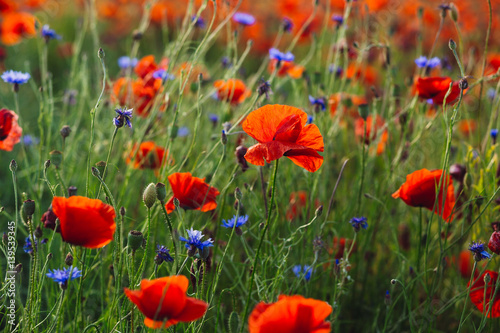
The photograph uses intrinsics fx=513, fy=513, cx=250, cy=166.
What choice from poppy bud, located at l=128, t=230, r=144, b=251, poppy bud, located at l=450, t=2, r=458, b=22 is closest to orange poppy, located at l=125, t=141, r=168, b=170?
poppy bud, located at l=128, t=230, r=144, b=251

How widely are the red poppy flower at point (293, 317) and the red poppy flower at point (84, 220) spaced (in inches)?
12.4

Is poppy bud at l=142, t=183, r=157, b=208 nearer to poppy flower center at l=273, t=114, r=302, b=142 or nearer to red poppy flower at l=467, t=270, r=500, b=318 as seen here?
poppy flower center at l=273, t=114, r=302, b=142

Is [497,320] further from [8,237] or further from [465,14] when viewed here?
[465,14]

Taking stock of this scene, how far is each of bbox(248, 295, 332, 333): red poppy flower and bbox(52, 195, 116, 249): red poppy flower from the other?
316mm

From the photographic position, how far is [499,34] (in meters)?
4.24

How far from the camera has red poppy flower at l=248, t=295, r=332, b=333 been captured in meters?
0.72

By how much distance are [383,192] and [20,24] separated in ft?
6.17

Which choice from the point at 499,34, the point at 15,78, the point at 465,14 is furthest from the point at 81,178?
the point at 499,34

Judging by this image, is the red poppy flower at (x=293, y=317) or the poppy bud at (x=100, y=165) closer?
the red poppy flower at (x=293, y=317)

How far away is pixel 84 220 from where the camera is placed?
0.88 m

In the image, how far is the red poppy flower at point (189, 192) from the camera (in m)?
1.09

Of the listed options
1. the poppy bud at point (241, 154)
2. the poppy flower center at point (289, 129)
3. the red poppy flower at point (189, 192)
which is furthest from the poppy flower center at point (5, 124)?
the poppy flower center at point (289, 129)

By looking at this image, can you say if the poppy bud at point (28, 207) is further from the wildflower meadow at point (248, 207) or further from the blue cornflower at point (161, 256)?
the blue cornflower at point (161, 256)

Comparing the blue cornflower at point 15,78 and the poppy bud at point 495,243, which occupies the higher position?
the blue cornflower at point 15,78
